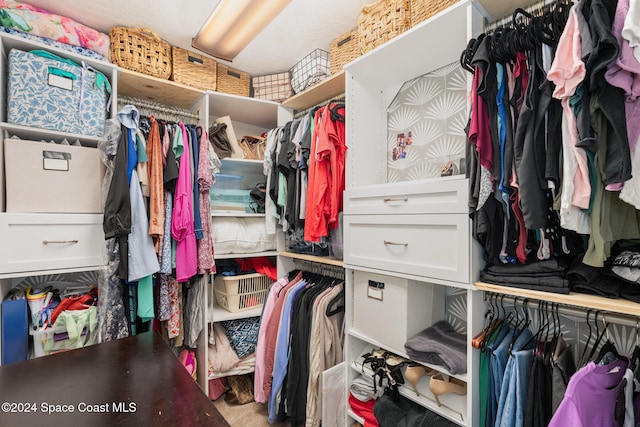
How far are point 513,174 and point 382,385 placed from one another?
1.15m

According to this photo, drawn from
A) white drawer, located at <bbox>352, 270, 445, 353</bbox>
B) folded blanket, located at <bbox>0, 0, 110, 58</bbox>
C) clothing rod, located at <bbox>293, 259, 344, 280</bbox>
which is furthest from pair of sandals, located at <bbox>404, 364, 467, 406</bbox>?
folded blanket, located at <bbox>0, 0, 110, 58</bbox>

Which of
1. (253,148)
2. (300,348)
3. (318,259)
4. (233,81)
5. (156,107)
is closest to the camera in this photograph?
(300,348)

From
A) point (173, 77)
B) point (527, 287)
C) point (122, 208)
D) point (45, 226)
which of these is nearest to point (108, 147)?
point (122, 208)

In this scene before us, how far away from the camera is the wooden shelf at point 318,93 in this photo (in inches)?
76.6

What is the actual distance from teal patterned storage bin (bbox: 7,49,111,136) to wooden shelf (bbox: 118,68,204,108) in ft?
0.62

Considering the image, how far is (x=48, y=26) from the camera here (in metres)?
1.65

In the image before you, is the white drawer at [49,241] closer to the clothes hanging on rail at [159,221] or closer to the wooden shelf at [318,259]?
the clothes hanging on rail at [159,221]

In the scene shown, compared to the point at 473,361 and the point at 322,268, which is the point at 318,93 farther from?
the point at 473,361

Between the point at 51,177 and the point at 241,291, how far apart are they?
4.32ft

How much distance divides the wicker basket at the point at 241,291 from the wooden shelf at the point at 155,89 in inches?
53.1

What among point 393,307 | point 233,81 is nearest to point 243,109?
point 233,81

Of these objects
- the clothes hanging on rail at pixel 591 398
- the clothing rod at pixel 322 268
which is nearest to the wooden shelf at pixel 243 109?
the clothing rod at pixel 322 268

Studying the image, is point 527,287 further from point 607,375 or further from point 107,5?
point 107,5

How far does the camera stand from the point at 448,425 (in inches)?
50.4
